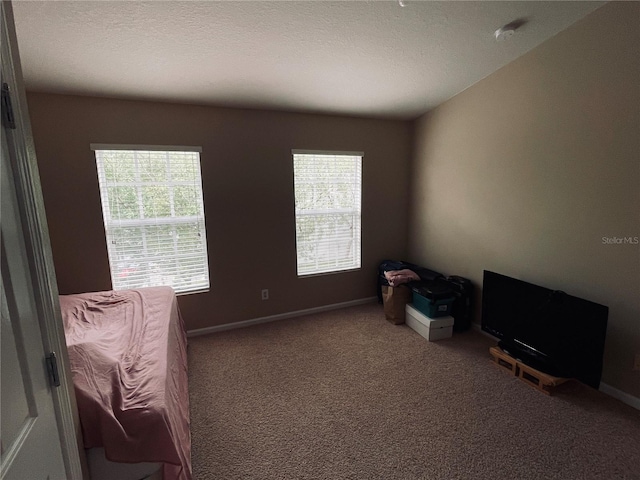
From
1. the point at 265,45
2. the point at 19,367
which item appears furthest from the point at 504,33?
the point at 19,367

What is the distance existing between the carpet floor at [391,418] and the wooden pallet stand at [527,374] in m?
0.06

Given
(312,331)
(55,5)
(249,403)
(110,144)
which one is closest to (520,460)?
(249,403)

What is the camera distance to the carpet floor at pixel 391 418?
1617 mm

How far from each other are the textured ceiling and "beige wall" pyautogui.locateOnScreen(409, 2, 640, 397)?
245 mm

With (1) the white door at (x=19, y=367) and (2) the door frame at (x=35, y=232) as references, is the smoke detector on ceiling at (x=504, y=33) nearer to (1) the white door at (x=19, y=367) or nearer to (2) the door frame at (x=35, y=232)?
(2) the door frame at (x=35, y=232)

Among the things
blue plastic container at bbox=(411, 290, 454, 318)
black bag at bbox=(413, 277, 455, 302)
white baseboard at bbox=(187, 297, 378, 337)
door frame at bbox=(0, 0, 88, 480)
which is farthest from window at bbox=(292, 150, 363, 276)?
door frame at bbox=(0, 0, 88, 480)

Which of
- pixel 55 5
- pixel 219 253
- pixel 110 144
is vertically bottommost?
pixel 219 253

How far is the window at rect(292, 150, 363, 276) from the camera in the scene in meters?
3.46

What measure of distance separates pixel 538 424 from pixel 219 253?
2.96 metres

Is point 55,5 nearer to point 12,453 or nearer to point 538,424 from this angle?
point 12,453

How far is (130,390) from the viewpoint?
134cm

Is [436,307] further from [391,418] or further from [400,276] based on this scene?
[391,418]

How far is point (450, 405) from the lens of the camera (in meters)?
2.07

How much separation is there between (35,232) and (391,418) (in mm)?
2092
